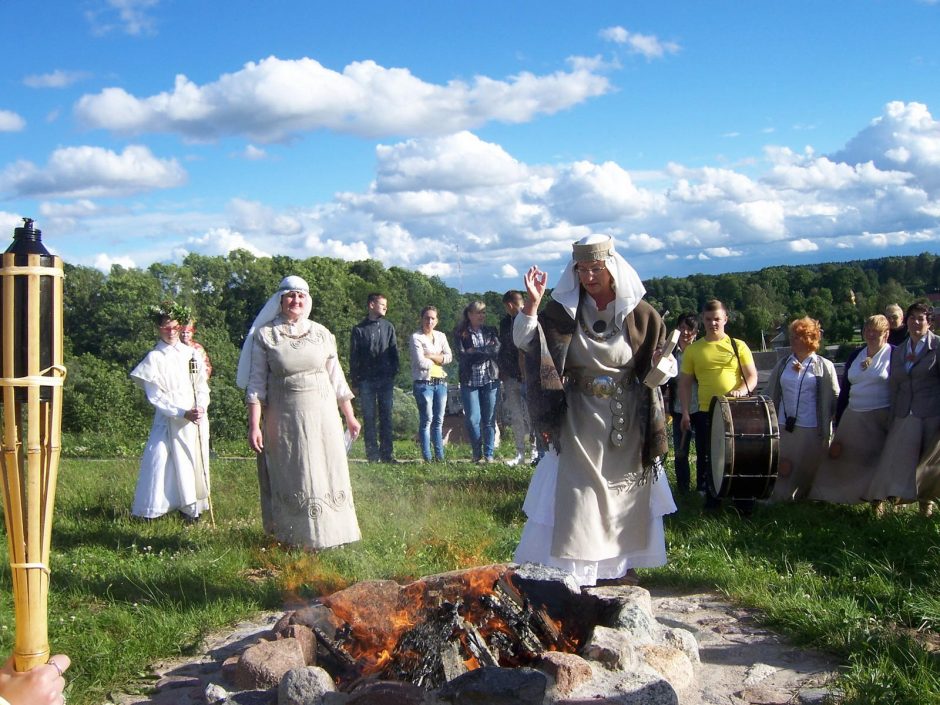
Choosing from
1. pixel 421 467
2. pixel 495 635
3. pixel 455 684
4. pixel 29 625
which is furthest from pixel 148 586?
pixel 421 467

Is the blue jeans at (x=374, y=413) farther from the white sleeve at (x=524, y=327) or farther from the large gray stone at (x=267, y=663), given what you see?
the large gray stone at (x=267, y=663)

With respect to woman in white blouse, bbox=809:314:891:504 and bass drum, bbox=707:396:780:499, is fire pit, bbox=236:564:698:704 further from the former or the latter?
woman in white blouse, bbox=809:314:891:504

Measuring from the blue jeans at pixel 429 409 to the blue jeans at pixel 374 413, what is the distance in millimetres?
394

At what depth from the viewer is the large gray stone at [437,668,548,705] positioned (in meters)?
3.59

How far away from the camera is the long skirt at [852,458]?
826cm

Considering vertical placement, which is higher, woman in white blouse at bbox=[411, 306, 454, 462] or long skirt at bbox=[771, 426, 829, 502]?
woman in white blouse at bbox=[411, 306, 454, 462]

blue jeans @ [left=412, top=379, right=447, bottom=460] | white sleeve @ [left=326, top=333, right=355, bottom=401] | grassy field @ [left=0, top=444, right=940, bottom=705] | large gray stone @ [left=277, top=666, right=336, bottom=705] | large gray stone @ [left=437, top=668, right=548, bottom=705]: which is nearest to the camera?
large gray stone @ [left=437, top=668, right=548, bottom=705]

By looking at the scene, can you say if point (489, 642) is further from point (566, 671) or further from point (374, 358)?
point (374, 358)

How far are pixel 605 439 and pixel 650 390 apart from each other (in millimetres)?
420

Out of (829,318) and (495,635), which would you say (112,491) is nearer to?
(495,635)

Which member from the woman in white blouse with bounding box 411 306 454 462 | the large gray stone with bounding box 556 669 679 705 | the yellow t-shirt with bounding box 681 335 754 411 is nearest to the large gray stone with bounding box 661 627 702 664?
the large gray stone with bounding box 556 669 679 705

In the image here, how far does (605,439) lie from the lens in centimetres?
565

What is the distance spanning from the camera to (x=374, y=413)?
39.2 feet

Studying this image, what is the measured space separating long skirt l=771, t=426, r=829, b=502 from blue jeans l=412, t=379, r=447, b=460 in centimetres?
466
